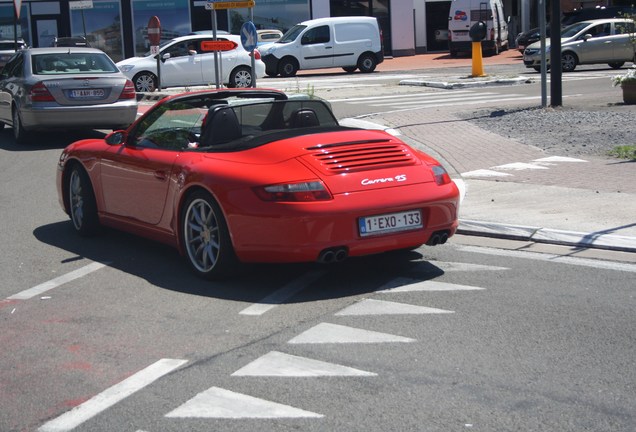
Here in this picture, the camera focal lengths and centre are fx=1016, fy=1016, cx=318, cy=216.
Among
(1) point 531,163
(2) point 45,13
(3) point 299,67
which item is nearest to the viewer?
(1) point 531,163

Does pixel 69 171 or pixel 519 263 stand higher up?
pixel 69 171

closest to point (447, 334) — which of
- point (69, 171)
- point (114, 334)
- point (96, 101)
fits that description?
point (114, 334)

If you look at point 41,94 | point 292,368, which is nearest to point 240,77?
point 41,94

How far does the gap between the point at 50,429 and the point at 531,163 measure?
8836 mm

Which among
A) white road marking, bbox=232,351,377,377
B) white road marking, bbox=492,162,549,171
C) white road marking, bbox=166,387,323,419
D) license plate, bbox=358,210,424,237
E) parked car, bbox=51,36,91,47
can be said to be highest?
parked car, bbox=51,36,91,47

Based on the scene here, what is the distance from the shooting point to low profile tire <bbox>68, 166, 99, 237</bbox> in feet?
30.6

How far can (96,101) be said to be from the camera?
16359 mm

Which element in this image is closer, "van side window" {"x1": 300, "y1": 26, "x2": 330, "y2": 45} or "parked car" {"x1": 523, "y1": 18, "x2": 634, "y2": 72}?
"parked car" {"x1": 523, "y1": 18, "x2": 634, "y2": 72}

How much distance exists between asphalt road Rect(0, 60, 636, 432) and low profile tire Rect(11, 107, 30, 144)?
329 inches

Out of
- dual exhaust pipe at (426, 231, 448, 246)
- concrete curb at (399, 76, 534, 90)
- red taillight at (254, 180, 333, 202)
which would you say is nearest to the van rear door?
concrete curb at (399, 76, 534, 90)

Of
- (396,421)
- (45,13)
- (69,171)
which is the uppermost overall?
(45,13)

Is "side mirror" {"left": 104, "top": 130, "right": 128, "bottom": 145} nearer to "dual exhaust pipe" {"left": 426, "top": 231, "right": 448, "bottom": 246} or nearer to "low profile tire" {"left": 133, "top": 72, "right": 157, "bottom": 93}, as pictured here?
"dual exhaust pipe" {"left": 426, "top": 231, "right": 448, "bottom": 246}

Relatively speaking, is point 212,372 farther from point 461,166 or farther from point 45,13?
point 45,13

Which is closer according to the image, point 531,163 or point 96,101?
point 531,163
